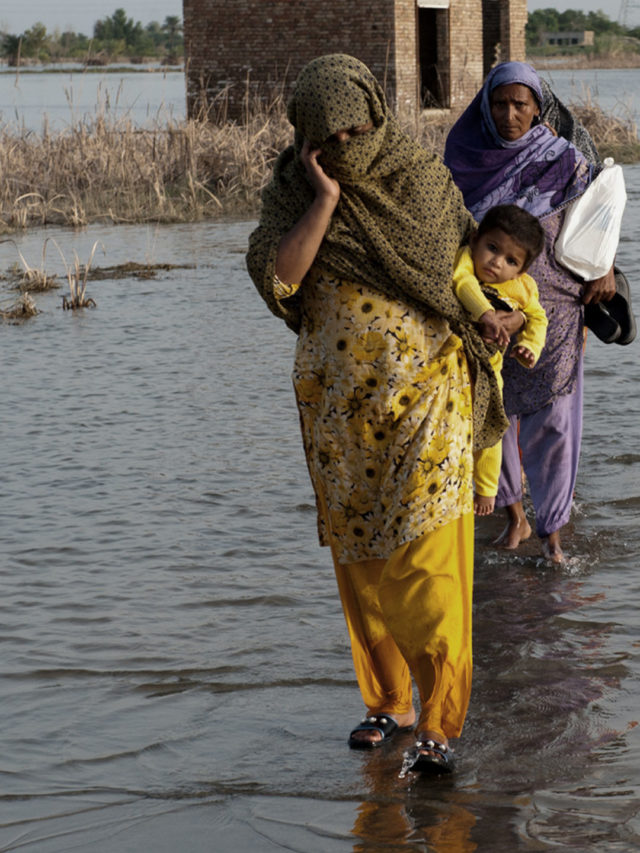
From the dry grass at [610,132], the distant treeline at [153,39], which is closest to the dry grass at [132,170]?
the dry grass at [610,132]

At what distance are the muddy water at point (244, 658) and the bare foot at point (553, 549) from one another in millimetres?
55

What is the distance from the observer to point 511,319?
11.5ft

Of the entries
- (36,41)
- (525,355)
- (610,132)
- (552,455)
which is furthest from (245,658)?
(36,41)

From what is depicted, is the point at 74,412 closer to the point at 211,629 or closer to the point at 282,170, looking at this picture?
the point at 211,629

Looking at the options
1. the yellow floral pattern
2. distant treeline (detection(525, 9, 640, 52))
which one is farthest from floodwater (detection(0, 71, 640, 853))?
distant treeline (detection(525, 9, 640, 52))

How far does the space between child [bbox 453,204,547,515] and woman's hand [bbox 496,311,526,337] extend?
0.08 feet

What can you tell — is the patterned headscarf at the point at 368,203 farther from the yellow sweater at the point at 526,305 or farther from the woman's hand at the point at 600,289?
the woman's hand at the point at 600,289

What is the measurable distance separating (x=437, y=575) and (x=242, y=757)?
29.0 inches

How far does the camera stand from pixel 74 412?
7.94 m

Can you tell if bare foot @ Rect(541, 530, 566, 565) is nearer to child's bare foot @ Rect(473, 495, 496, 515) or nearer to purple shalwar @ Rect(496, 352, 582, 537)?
purple shalwar @ Rect(496, 352, 582, 537)

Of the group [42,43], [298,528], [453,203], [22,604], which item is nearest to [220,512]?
[298,528]

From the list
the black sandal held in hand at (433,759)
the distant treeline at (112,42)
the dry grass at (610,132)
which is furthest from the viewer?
the distant treeline at (112,42)

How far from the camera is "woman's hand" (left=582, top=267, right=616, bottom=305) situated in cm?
472

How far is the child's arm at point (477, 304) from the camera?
10.8 feet
